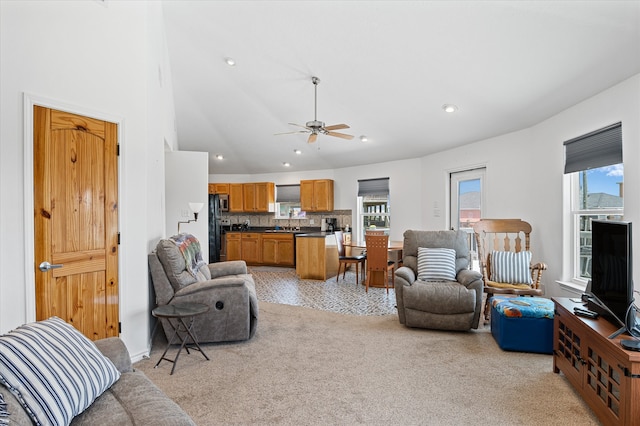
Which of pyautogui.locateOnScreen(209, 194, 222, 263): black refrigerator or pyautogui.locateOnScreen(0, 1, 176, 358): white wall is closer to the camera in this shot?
pyautogui.locateOnScreen(0, 1, 176, 358): white wall

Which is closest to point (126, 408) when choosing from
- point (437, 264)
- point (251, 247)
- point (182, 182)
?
point (437, 264)

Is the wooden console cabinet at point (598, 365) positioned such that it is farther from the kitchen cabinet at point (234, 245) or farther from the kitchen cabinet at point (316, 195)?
the kitchen cabinet at point (234, 245)

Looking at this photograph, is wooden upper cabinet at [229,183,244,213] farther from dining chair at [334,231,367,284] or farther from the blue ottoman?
the blue ottoman

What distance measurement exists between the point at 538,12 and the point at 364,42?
1600 mm

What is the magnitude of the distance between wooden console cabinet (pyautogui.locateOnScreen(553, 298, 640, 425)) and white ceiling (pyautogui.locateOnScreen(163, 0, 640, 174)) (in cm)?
217

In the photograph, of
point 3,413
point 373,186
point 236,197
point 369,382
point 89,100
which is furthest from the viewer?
point 236,197

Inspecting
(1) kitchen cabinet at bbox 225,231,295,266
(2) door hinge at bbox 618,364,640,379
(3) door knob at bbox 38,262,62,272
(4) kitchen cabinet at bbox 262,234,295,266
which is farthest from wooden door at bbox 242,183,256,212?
(2) door hinge at bbox 618,364,640,379

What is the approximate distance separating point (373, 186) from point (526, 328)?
4.74m

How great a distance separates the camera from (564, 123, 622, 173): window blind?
316 centimetres

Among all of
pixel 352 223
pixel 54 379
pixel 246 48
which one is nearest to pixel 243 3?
pixel 246 48

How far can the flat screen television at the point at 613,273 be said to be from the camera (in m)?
2.04

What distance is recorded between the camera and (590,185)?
368cm

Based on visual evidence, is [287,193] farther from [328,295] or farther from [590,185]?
[590,185]

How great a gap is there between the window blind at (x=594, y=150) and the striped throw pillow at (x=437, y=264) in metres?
1.59
